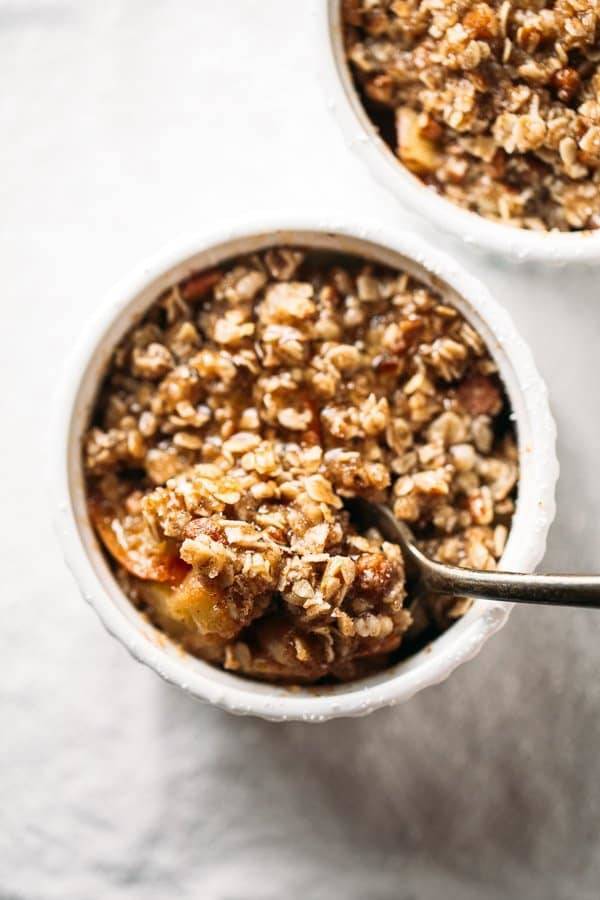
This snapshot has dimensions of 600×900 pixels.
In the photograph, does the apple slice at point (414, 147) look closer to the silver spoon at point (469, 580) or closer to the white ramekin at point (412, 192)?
the white ramekin at point (412, 192)

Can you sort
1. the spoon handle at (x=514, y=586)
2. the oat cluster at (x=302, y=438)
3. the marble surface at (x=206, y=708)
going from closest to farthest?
the spoon handle at (x=514, y=586), the oat cluster at (x=302, y=438), the marble surface at (x=206, y=708)

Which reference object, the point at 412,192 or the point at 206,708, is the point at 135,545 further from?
the point at 412,192

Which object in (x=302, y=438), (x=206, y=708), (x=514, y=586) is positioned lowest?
(x=206, y=708)

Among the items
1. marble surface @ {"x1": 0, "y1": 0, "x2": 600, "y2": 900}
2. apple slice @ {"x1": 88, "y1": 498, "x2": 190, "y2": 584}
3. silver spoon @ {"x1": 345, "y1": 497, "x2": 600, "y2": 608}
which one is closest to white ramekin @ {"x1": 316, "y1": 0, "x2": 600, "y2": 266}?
marble surface @ {"x1": 0, "y1": 0, "x2": 600, "y2": 900}

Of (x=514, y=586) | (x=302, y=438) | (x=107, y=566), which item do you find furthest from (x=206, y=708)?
(x=514, y=586)

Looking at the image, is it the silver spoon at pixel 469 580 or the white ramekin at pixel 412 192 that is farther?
the white ramekin at pixel 412 192

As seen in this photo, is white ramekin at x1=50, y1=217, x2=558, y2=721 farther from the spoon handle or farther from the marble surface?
the marble surface

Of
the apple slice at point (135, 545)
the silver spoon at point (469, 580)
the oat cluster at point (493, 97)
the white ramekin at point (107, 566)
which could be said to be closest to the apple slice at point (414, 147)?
the oat cluster at point (493, 97)
